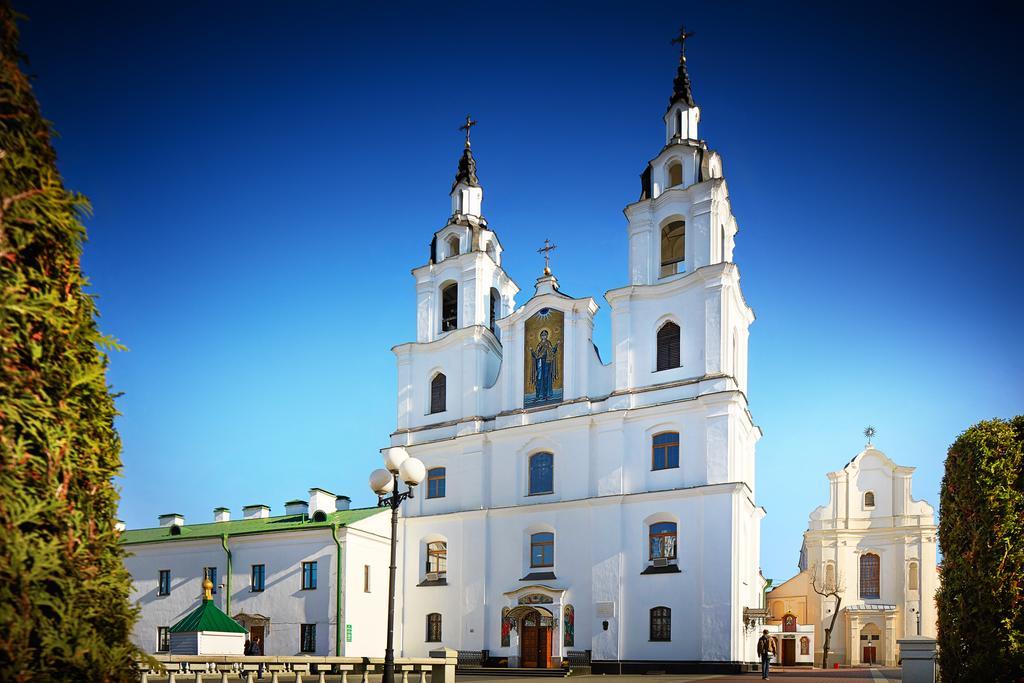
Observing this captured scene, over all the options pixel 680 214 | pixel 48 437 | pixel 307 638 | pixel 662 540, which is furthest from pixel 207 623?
pixel 680 214

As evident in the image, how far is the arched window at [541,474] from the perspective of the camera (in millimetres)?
36344

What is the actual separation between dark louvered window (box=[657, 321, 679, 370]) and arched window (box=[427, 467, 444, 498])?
36.0 feet

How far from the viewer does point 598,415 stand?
3531 cm

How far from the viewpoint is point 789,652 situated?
167ft

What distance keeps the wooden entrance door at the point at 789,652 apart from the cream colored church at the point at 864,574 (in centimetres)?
6

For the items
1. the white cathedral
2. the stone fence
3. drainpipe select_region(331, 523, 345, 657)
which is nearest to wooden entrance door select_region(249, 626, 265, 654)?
drainpipe select_region(331, 523, 345, 657)

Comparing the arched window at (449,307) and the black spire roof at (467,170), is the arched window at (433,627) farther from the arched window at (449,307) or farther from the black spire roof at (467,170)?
the black spire roof at (467,170)

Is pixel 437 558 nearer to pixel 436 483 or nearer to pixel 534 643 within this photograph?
pixel 436 483

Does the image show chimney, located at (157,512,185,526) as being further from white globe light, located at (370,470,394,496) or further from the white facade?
white globe light, located at (370,470,394,496)

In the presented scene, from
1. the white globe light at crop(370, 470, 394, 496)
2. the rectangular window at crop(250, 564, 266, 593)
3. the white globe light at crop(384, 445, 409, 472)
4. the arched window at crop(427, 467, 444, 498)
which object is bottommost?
the rectangular window at crop(250, 564, 266, 593)

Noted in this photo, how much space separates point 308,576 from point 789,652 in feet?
97.7

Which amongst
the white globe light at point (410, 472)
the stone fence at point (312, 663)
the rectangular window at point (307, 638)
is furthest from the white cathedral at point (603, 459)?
the white globe light at point (410, 472)

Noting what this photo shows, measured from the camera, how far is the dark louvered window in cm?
3512

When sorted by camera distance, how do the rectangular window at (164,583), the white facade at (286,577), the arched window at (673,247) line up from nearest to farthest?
the white facade at (286,577) → the arched window at (673,247) → the rectangular window at (164,583)
